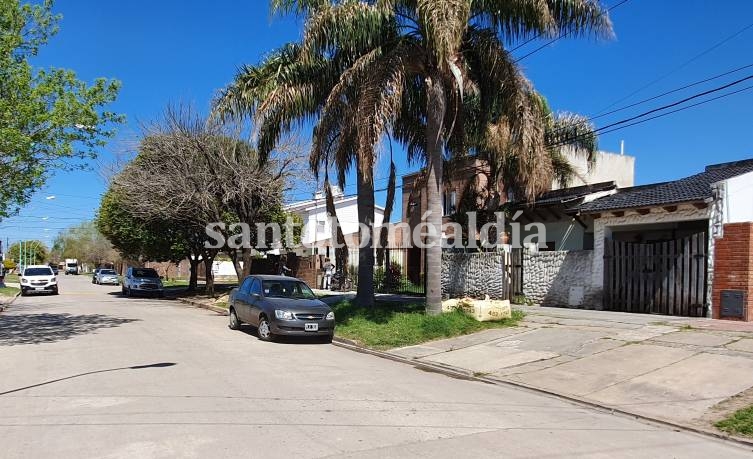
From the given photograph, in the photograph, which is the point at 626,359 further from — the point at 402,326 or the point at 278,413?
the point at 278,413

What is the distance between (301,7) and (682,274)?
11957mm

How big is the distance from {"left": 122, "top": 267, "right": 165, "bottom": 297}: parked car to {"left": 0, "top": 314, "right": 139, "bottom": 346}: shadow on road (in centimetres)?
1334

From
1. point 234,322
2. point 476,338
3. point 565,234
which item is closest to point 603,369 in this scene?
point 476,338

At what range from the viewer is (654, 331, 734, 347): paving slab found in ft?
36.2

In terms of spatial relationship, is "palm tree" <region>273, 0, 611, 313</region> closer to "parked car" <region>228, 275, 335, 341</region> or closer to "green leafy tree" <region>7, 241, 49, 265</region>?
"parked car" <region>228, 275, 335, 341</region>

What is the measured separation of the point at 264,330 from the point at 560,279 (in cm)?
939

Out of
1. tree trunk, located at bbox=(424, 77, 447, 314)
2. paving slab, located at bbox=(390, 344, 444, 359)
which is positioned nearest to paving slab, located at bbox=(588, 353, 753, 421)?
paving slab, located at bbox=(390, 344, 444, 359)

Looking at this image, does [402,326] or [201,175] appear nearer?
[402,326]

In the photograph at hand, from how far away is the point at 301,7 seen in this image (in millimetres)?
15133

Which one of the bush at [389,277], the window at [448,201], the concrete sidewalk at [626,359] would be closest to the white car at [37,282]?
the bush at [389,277]

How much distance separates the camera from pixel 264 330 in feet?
45.7

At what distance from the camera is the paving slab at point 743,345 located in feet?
34.1

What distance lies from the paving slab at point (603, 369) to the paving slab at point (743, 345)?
84 cm

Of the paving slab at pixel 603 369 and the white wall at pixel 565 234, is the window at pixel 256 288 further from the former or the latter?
the white wall at pixel 565 234
